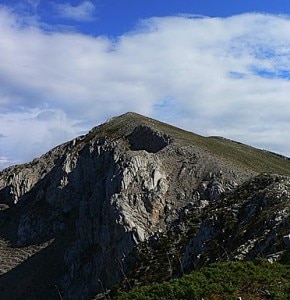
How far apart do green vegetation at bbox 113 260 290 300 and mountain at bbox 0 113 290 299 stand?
6.10 metres

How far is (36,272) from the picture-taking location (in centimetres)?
6900

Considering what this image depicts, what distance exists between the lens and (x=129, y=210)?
58.2 m

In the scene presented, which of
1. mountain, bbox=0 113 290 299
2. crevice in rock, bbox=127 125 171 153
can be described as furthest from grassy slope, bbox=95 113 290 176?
crevice in rock, bbox=127 125 171 153

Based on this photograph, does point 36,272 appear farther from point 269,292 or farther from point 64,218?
point 269,292

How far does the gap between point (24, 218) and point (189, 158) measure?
30859 mm

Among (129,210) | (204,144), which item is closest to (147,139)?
(204,144)

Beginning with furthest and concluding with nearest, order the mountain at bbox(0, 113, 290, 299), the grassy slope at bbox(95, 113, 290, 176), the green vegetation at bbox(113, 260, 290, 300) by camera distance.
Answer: the grassy slope at bbox(95, 113, 290, 176) < the mountain at bbox(0, 113, 290, 299) < the green vegetation at bbox(113, 260, 290, 300)

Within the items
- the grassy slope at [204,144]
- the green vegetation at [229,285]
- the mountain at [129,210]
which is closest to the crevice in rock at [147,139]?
the mountain at [129,210]

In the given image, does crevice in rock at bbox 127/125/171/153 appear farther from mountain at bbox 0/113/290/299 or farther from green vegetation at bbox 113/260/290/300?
green vegetation at bbox 113/260/290/300

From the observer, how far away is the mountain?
3538 cm

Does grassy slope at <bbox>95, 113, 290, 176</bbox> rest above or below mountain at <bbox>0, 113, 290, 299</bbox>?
above

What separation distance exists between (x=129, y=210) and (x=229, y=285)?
40109mm

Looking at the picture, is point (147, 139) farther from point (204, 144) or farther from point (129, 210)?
point (129, 210)

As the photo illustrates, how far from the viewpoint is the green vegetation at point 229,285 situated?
17797 millimetres
